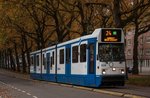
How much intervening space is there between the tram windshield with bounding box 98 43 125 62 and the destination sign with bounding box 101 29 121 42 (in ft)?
1.00

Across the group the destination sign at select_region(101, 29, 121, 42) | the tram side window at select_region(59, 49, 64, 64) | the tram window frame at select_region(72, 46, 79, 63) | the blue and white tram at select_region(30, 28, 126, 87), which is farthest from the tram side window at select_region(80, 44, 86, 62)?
the tram side window at select_region(59, 49, 64, 64)

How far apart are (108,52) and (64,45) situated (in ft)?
26.4

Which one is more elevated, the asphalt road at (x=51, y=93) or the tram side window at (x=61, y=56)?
the tram side window at (x=61, y=56)

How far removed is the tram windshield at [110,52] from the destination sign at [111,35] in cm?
30

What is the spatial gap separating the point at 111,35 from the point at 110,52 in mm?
1057

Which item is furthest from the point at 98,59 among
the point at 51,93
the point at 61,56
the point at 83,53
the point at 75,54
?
the point at 61,56

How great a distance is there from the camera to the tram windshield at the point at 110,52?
2750 centimetres

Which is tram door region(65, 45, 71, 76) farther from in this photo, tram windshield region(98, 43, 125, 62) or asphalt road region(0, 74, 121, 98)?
tram windshield region(98, 43, 125, 62)

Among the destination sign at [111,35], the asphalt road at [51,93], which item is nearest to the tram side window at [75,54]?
the asphalt road at [51,93]

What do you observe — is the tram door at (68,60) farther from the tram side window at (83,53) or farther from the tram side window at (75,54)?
the tram side window at (83,53)

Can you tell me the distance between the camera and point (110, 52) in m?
27.8

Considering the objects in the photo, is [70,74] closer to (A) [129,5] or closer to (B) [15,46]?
(A) [129,5]

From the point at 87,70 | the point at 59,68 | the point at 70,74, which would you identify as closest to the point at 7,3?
the point at 59,68

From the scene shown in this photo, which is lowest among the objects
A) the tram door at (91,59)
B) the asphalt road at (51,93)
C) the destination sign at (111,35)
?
the asphalt road at (51,93)
